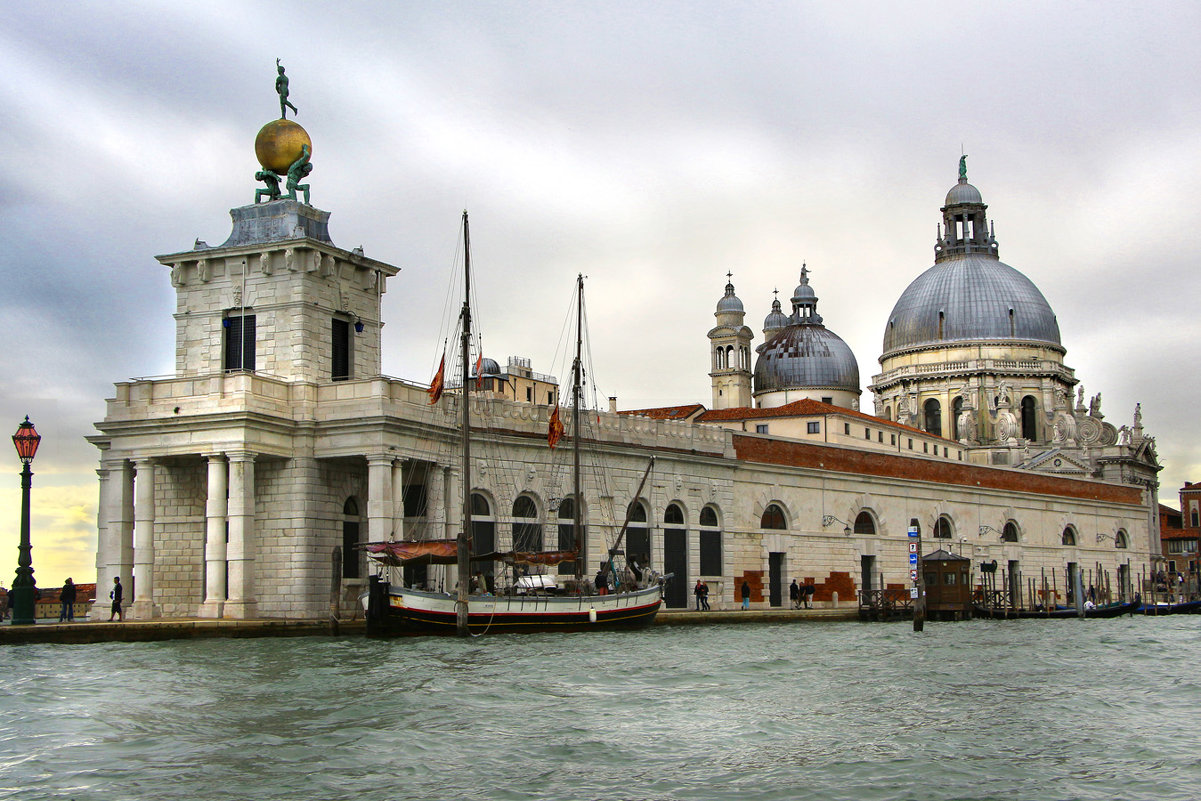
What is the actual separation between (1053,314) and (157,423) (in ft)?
232

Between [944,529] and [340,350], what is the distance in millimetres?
31387

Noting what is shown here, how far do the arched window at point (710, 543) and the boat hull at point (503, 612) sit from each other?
11070mm

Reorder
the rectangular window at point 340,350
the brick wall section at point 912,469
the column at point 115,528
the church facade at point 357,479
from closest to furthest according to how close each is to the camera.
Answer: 1. the church facade at point 357,479
2. the column at point 115,528
3. the rectangular window at point 340,350
4. the brick wall section at point 912,469

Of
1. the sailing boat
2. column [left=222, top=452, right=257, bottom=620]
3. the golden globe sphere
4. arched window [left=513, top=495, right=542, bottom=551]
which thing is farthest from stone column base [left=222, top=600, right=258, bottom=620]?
the golden globe sphere

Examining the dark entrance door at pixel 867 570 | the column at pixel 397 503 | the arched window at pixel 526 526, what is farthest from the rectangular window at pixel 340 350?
the dark entrance door at pixel 867 570

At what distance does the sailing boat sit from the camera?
33.0m

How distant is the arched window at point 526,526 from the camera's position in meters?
42.9

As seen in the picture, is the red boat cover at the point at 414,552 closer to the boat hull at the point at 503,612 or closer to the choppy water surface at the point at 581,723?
the boat hull at the point at 503,612

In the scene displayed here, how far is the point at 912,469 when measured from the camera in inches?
2378

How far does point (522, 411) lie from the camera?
43.7m

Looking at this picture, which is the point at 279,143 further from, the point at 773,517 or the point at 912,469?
the point at 912,469

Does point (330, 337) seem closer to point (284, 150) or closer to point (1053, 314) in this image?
point (284, 150)

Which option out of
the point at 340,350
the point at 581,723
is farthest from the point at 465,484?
the point at 581,723

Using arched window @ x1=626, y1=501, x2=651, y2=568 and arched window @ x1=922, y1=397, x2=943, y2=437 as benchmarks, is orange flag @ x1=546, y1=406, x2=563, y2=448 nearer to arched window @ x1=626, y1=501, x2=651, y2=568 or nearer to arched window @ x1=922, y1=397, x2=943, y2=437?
arched window @ x1=626, y1=501, x2=651, y2=568
